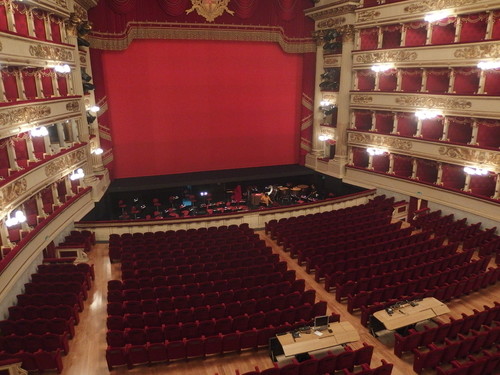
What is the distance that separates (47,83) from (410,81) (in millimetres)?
12911

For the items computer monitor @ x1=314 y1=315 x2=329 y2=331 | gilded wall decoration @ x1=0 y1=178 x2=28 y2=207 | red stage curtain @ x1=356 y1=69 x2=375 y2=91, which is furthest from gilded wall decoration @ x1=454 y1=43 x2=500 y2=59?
gilded wall decoration @ x1=0 y1=178 x2=28 y2=207

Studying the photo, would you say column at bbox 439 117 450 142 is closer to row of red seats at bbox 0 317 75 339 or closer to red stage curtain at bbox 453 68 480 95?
red stage curtain at bbox 453 68 480 95

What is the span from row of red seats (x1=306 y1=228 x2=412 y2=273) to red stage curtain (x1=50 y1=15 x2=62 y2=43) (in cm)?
1002

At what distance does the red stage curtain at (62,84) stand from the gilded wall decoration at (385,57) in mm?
11239

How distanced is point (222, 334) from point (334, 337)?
197 centimetres

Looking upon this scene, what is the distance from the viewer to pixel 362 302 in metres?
8.07

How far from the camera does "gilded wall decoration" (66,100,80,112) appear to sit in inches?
480

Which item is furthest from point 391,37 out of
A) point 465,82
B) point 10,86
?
point 10,86

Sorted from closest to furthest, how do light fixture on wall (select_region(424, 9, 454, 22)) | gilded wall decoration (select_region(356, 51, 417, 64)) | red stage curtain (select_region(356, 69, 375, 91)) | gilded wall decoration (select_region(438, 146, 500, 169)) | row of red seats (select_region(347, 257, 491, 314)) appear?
row of red seats (select_region(347, 257, 491, 314)), gilded wall decoration (select_region(438, 146, 500, 169)), light fixture on wall (select_region(424, 9, 454, 22)), gilded wall decoration (select_region(356, 51, 417, 64)), red stage curtain (select_region(356, 69, 375, 91))

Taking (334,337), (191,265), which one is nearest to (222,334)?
(334,337)

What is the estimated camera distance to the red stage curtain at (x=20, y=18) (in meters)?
9.91

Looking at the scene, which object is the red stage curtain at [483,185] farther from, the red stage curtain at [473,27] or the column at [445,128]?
the red stage curtain at [473,27]

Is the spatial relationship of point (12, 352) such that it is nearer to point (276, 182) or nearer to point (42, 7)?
point (42, 7)

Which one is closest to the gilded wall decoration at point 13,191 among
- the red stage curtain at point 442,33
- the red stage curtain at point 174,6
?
the red stage curtain at point 174,6
